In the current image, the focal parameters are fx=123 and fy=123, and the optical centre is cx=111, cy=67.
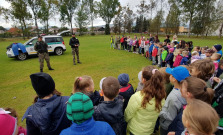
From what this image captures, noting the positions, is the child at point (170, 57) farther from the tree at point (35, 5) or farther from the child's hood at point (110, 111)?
the tree at point (35, 5)

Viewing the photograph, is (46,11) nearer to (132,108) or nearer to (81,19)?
(81,19)

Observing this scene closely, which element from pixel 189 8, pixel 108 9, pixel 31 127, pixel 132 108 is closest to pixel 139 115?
pixel 132 108

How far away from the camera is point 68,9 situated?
5362 cm

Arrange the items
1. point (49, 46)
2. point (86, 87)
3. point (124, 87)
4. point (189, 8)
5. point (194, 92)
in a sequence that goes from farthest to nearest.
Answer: point (189, 8) → point (49, 46) → point (124, 87) → point (86, 87) → point (194, 92)

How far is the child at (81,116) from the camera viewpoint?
1116 millimetres

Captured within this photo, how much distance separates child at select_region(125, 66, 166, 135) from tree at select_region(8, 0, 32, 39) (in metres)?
47.8

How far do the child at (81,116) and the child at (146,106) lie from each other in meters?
0.90

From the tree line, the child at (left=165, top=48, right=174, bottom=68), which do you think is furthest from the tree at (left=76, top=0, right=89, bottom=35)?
the child at (left=165, top=48, right=174, bottom=68)

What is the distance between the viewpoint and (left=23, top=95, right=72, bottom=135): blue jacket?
4.87ft

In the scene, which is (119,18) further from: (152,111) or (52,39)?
(152,111)

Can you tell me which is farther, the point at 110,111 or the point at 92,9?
the point at 92,9

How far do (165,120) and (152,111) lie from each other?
0.38m

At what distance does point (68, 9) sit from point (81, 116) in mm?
61343

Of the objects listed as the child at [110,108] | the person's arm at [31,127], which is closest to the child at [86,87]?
the child at [110,108]
